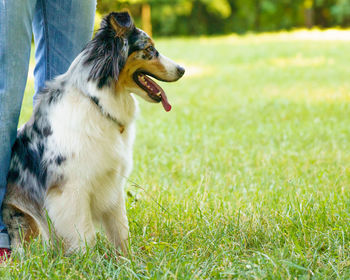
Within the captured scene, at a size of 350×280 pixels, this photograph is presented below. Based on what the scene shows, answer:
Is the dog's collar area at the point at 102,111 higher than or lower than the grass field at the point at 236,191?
higher

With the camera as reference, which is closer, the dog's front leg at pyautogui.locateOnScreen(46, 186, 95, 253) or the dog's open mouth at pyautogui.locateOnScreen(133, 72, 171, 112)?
the dog's front leg at pyautogui.locateOnScreen(46, 186, 95, 253)

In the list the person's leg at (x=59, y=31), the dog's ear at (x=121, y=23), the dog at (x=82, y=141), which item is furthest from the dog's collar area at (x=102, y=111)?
the person's leg at (x=59, y=31)

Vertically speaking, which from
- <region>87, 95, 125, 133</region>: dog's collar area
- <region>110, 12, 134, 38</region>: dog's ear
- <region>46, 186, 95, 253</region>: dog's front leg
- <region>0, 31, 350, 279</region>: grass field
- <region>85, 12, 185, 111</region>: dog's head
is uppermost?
<region>110, 12, 134, 38</region>: dog's ear

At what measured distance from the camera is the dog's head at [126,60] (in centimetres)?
244

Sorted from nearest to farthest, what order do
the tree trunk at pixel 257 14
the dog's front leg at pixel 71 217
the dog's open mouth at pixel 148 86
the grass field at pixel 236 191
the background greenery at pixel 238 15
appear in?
the grass field at pixel 236 191 → the dog's front leg at pixel 71 217 → the dog's open mouth at pixel 148 86 → the background greenery at pixel 238 15 → the tree trunk at pixel 257 14

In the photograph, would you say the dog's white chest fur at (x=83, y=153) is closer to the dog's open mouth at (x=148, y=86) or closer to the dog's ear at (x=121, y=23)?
the dog's open mouth at (x=148, y=86)

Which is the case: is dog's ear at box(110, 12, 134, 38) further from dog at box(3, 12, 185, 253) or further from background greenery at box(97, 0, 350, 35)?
background greenery at box(97, 0, 350, 35)

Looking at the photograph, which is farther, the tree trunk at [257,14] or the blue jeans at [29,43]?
the tree trunk at [257,14]

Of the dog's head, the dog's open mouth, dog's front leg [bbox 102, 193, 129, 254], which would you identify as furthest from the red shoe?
the dog's open mouth

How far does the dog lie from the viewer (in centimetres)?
244

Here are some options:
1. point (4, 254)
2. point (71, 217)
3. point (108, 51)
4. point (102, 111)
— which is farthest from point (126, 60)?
point (4, 254)

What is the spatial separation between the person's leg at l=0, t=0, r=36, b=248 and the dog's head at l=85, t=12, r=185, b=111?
35 centimetres

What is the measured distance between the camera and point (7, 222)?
259cm

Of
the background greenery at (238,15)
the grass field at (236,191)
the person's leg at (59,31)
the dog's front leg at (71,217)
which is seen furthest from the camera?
the background greenery at (238,15)
